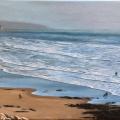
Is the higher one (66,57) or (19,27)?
(19,27)

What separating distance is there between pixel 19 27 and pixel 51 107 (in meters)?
1.17

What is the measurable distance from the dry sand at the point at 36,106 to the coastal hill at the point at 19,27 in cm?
82

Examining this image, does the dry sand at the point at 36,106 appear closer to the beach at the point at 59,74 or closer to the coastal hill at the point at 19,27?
the beach at the point at 59,74

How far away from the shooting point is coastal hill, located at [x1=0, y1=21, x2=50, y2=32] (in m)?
6.82

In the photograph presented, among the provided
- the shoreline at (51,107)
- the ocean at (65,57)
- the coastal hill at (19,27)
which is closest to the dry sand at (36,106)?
the shoreline at (51,107)

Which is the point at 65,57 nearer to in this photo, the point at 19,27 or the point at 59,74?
the point at 59,74

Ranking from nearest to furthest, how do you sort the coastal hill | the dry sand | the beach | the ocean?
the dry sand, the beach, the ocean, the coastal hill

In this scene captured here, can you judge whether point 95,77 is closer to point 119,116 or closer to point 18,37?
point 119,116

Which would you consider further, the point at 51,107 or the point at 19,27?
the point at 19,27

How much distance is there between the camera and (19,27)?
6844 mm

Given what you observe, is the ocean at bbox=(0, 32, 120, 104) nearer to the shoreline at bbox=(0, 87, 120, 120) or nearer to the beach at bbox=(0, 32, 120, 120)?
the beach at bbox=(0, 32, 120, 120)

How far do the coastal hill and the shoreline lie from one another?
0.81 meters

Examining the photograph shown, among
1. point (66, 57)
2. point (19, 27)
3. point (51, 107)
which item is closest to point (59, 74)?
point (66, 57)

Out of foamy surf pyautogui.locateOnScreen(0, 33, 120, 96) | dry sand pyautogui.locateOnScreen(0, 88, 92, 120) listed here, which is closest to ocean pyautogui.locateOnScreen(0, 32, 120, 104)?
foamy surf pyautogui.locateOnScreen(0, 33, 120, 96)
